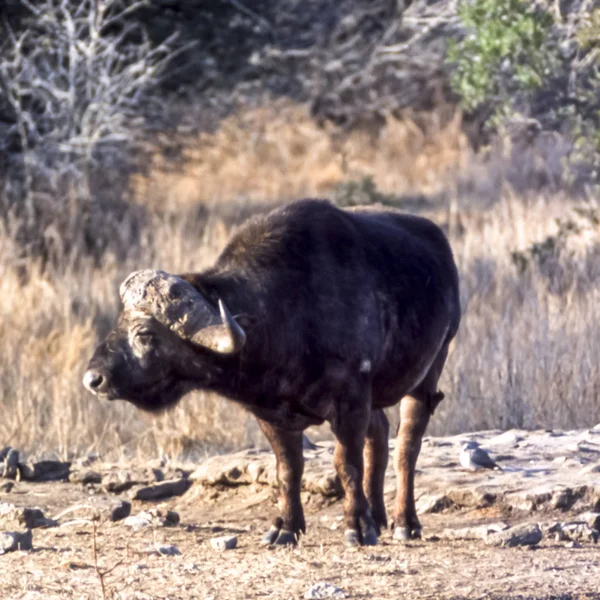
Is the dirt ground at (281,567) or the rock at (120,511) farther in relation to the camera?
the rock at (120,511)

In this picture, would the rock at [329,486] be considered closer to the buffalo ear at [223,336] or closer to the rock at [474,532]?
the rock at [474,532]

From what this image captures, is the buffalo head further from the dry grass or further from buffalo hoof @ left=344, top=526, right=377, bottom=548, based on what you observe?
the dry grass

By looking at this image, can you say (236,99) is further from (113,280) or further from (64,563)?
(64,563)

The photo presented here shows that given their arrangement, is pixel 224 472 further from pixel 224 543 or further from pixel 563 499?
pixel 563 499

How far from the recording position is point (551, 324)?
1158 cm

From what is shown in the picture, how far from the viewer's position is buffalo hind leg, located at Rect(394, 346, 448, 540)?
7328mm

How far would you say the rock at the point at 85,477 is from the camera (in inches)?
369

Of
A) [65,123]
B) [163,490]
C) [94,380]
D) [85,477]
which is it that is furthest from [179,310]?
[65,123]

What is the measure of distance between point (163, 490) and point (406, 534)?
2328mm

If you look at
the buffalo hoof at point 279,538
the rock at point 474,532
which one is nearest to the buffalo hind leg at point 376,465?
the rock at point 474,532

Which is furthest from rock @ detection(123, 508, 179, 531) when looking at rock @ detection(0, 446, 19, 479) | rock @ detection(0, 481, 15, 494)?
rock @ detection(0, 446, 19, 479)

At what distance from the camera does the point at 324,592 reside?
5371 mm

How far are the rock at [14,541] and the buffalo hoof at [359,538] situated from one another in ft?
5.27

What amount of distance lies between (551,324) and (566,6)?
4099mm
